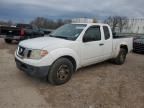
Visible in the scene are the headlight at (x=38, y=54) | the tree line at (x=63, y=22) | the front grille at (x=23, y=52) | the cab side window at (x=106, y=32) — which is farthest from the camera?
the tree line at (x=63, y=22)

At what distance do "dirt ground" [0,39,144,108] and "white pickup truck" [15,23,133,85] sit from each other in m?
0.43

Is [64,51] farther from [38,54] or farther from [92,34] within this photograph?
[92,34]

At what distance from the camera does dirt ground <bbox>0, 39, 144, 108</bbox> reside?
153 inches

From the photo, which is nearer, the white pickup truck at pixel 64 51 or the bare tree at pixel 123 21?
the white pickup truck at pixel 64 51

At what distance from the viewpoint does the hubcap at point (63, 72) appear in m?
4.83

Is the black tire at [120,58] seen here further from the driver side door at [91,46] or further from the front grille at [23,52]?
the front grille at [23,52]

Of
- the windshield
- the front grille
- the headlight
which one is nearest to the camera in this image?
the headlight

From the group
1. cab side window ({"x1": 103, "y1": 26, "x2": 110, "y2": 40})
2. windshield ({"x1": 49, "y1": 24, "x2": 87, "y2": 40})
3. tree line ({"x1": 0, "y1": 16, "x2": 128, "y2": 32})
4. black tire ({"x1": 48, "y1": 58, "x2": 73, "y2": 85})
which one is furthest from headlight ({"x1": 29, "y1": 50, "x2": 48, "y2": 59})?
tree line ({"x1": 0, "y1": 16, "x2": 128, "y2": 32})

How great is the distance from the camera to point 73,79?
17.9 feet

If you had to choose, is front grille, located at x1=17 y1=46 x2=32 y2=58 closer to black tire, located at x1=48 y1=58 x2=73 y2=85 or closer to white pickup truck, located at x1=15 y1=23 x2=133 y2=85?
white pickup truck, located at x1=15 y1=23 x2=133 y2=85

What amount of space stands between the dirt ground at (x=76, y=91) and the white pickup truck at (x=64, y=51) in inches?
17.0

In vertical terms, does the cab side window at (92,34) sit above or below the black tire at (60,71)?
above

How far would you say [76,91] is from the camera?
14.8 feet

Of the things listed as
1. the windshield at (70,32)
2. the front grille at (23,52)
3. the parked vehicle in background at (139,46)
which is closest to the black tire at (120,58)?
the windshield at (70,32)
